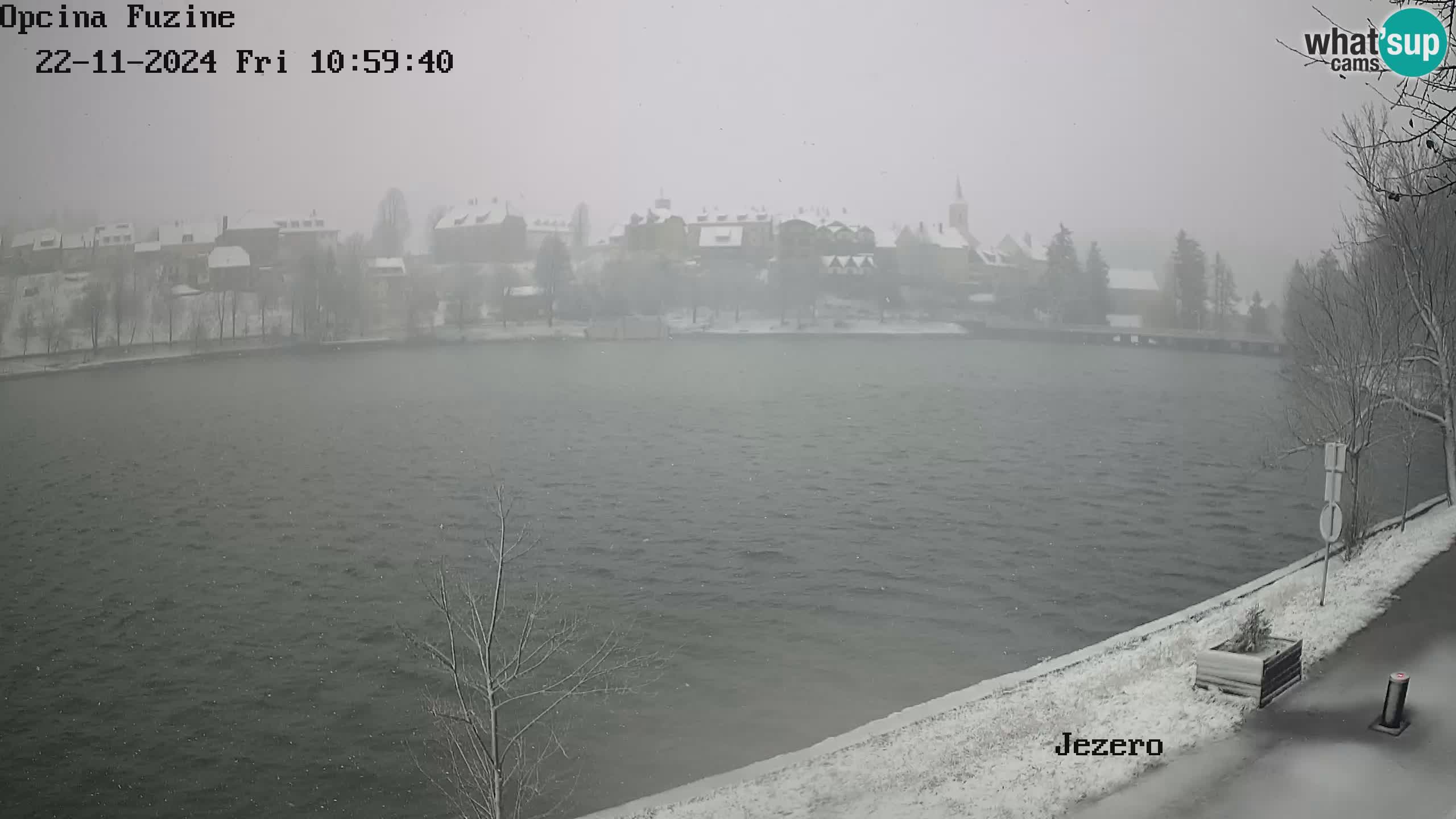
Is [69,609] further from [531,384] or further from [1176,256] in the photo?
[1176,256]

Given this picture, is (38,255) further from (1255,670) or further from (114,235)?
(1255,670)

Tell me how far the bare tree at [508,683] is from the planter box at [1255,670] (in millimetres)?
5322

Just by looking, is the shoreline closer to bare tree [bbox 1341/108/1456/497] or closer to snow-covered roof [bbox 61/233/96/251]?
snow-covered roof [bbox 61/233/96/251]

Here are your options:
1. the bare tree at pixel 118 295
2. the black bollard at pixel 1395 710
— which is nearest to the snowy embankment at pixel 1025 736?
the black bollard at pixel 1395 710

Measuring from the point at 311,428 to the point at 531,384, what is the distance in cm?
1147

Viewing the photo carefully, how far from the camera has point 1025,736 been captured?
27.1ft

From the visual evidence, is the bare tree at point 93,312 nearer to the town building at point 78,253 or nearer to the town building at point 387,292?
the town building at point 78,253

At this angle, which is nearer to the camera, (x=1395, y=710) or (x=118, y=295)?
(x=1395, y=710)

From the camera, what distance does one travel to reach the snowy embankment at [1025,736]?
718 cm

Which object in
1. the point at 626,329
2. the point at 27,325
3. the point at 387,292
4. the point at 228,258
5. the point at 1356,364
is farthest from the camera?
the point at 626,329

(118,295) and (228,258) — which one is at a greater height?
(228,258)

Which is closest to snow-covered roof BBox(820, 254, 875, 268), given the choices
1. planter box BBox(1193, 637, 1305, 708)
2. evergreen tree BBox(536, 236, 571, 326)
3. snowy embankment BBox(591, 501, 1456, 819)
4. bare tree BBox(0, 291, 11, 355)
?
evergreen tree BBox(536, 236, 571, 326)

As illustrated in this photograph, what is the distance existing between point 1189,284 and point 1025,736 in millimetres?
67692

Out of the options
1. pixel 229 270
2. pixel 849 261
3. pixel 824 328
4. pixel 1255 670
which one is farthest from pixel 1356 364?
pixel 849 261
